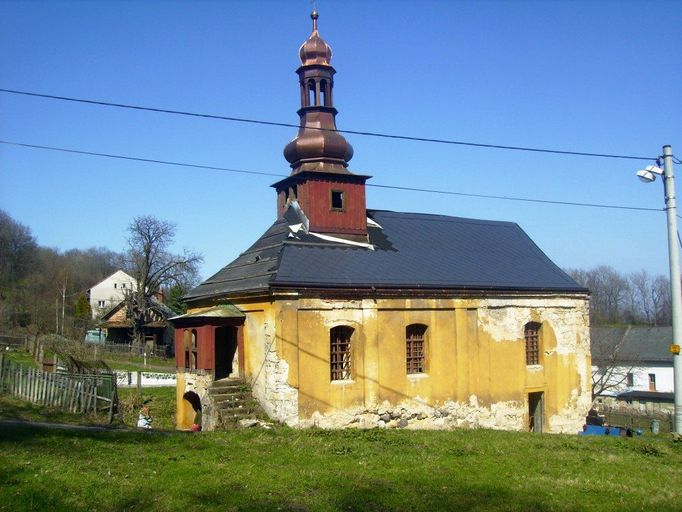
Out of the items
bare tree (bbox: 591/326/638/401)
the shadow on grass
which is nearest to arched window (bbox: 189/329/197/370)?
the shadow on grass

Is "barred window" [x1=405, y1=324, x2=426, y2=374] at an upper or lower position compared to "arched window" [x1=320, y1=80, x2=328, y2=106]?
lower

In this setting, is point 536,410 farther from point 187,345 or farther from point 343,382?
point 187,345

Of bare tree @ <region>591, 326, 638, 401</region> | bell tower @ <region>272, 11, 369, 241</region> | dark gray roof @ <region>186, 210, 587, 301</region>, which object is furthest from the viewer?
bare tree @ <region>591, 326, 638, 401</region>

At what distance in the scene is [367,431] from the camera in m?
17.5

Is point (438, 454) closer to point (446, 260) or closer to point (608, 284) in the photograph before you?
point (446, 260)

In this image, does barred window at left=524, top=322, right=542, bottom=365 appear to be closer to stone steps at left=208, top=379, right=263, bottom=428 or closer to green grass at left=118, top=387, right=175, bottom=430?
stone steps at left=208, top=379, right=263, bottom=428

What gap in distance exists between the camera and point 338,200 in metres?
23.3

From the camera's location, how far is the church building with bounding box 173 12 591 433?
19422mm

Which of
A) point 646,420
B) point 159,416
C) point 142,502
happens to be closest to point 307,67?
point 159,416

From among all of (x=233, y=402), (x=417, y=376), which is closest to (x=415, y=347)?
(x=417, y=376)

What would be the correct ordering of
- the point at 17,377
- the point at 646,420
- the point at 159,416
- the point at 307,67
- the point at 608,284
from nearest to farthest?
the point at 17,377 → the point at 307,67 → the point at 159,416 → the point at 646,420 → the point at 608,284

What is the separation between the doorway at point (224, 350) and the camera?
21688 mm

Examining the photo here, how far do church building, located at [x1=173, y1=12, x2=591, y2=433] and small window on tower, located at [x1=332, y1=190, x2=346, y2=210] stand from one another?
58 millimetres

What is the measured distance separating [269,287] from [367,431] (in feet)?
16.1
